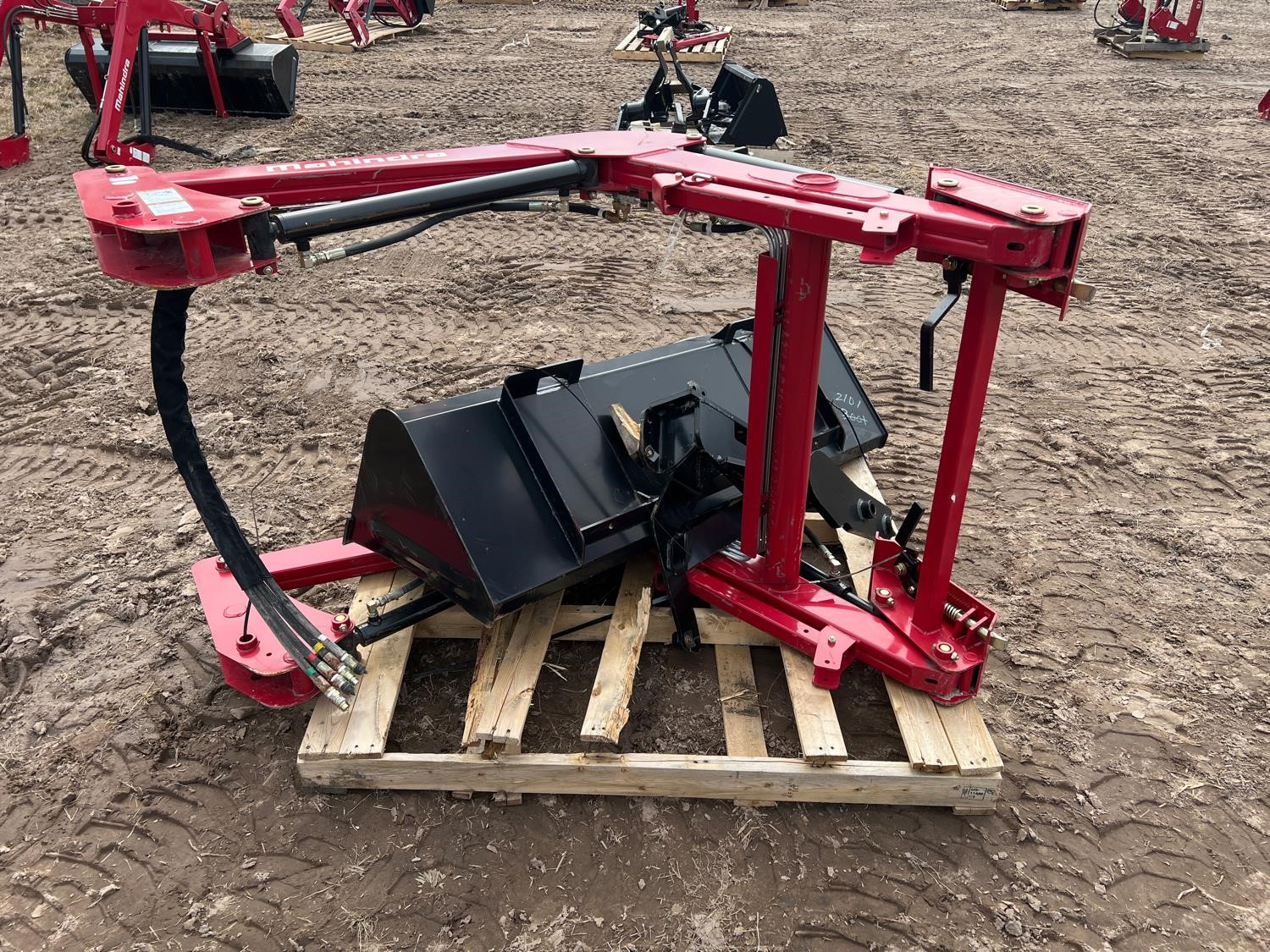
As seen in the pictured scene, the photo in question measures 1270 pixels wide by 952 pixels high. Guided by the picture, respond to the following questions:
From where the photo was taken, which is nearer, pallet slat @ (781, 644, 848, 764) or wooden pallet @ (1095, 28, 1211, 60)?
pallet slat @ (781, 644, 848, 764)

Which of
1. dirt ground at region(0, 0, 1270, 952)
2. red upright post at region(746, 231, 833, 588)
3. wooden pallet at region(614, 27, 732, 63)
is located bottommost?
dirt ground at region(0, 0, 1270, 952)

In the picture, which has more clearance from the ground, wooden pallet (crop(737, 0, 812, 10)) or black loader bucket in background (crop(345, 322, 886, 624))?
wooden pallet (crop(737, 0, 812, 10))

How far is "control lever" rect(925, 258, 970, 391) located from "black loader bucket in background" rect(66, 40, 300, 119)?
8445 mm

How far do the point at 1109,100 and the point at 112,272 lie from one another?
10657 millimetres

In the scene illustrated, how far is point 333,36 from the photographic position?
12062 mm

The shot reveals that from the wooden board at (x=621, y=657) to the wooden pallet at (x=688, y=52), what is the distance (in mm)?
9527

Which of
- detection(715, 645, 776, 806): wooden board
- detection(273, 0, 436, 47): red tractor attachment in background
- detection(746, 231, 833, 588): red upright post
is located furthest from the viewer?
detection(273, 0, 436, 47): red tractor attachment in background

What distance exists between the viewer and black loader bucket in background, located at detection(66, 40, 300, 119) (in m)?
8.52

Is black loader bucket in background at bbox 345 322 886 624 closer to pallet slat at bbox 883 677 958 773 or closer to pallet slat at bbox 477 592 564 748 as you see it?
pallet slat at bbox 477 592 564 748

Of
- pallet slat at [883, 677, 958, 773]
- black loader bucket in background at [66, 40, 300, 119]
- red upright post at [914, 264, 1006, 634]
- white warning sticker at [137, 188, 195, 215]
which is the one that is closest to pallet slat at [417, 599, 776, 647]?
pallet slat at [883, 677, 958, 773]

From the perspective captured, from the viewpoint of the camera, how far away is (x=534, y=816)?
2447 mm

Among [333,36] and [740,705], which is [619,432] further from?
[333,36]

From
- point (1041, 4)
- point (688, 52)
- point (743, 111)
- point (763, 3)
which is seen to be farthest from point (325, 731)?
point (1041, 4)

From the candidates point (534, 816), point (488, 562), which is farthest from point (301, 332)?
point (534, 816)
